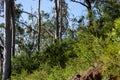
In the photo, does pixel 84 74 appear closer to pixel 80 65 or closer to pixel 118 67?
pixel 118 67

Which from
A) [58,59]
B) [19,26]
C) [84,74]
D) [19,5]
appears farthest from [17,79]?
[19,26]

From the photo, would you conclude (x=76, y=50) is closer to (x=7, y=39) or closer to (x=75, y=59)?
(x=75, y=59)

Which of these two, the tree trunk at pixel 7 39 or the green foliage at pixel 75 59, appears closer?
the green foliage at pixel 75 59

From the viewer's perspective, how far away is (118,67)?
602cm

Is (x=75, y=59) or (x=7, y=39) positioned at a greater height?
(x=75, y=59)

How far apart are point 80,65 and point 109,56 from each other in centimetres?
458

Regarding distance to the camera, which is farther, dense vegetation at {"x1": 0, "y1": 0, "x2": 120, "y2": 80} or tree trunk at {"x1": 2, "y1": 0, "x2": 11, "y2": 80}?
tree trunk at {"x1": 2, "y1": 0, "x2": 11, "y2": 80}

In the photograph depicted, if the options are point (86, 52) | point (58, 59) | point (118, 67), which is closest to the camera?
point (118, 67)

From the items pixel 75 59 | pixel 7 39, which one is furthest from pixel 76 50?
pixel 7 39

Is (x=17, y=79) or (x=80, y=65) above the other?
(x=80, y=65)

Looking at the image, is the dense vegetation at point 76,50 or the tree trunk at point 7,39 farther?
the tree trunk at point 7,39

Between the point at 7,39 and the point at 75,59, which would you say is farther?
the point at 7,39

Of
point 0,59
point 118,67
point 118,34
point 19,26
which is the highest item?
point 118,34

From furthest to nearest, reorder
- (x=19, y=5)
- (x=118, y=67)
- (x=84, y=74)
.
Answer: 1. (x=19, y=5)
2. (x=84, y=74)
3. (x=118, y=67)
